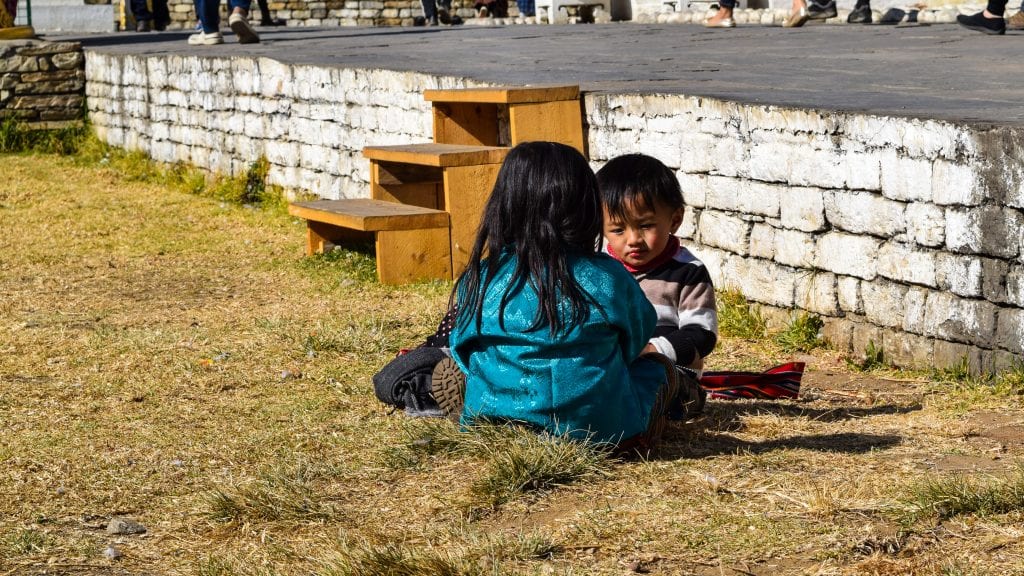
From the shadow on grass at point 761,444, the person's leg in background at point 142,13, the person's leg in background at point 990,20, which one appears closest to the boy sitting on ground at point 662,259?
the shadow on grass at point 761,444

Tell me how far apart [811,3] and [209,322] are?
28.6ft

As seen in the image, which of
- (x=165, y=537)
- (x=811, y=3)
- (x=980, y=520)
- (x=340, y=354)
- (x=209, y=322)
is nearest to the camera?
(x=980, y=520)

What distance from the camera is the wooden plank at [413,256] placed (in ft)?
22.5

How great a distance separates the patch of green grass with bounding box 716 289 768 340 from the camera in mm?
5559

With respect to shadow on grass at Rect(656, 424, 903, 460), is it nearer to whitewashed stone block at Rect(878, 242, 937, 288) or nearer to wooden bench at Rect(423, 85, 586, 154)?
whitewashed stone block at Rect(878, 242, 937, 288)

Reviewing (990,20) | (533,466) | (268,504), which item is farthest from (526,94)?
(990,20)

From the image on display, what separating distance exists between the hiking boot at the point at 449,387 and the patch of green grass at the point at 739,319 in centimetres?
195

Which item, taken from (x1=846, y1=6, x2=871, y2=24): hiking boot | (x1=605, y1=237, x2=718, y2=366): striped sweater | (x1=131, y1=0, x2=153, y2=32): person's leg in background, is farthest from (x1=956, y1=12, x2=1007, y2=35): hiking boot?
(x1=131, y1=0, x2=153, y2=32): person's leg in background

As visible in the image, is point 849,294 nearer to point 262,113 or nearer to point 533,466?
point 533,466

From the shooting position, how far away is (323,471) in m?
3.70

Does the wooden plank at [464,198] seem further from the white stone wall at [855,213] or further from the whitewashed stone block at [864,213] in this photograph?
the whitewashed stone block at [864,213]

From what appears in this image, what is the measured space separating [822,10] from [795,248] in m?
8.25

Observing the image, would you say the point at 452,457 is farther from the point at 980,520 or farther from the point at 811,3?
the point at 811,3

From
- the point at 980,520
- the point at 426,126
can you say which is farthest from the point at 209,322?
the point at 980,520
